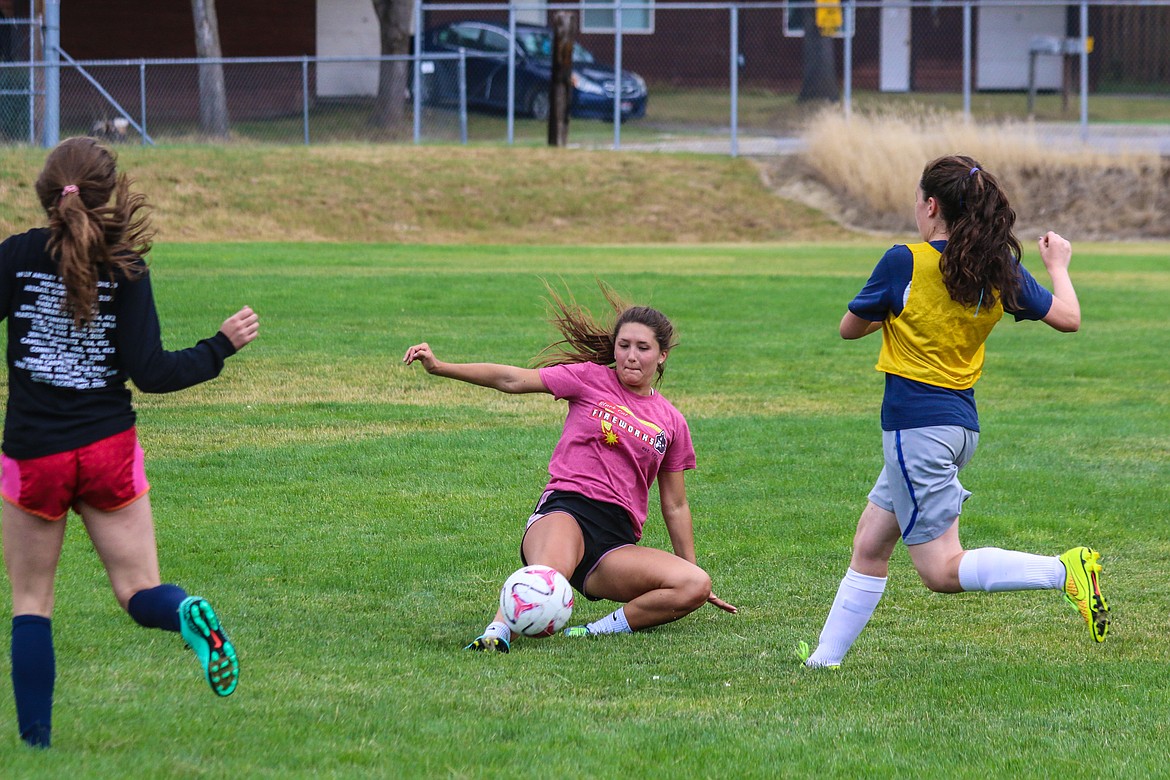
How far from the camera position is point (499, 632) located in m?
5.27

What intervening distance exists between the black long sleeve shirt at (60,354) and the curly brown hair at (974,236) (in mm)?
2367

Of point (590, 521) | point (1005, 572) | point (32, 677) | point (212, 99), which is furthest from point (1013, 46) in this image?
point (32, 677)

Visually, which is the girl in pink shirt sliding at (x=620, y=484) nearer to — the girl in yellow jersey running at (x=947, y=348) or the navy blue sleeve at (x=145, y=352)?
the girl in yellow jersey running at (x=947, y=348)

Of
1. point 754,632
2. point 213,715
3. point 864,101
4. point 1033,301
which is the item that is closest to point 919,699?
point 754,632

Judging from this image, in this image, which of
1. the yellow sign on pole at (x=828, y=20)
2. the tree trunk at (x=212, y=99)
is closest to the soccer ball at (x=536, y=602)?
the tree trunk at (x=212, y=99)

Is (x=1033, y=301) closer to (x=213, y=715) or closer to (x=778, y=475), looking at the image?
(x=213, y=715)

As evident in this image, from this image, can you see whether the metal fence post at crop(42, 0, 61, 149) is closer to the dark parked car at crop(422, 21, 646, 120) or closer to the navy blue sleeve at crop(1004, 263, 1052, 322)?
the dark parked car at crop(422, 21, 646, 120)

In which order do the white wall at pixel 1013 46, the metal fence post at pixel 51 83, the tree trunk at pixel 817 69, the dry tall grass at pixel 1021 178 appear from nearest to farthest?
the metal fence post at pixel 51 83
the dry tall grass at pixel 1021 178
the tree trunk at pixel 817 69
the white wall at pixel 1013 46

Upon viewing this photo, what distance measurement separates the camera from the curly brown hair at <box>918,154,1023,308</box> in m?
4.69

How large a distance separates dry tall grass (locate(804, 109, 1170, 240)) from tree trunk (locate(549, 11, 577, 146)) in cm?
482

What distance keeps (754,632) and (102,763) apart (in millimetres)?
2650

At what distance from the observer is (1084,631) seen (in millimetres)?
5770

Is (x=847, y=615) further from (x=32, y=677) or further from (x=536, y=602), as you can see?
(x=32, y=677)

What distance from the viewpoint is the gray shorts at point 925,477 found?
4750 mm
